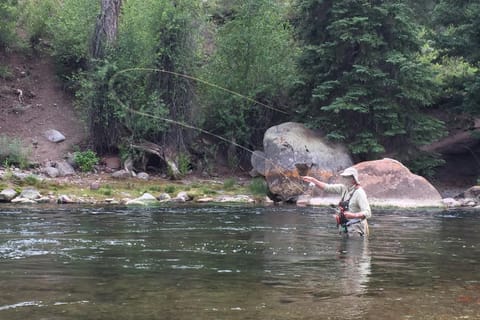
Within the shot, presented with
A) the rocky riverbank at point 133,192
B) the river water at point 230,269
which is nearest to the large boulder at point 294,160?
the rocky riverbank at point 133,192

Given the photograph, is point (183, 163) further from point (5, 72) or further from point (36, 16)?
point (36, 16)

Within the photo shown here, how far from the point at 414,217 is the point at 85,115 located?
40.7ft

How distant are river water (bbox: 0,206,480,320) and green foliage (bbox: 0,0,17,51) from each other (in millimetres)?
14152

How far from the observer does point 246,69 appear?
81.5 feet

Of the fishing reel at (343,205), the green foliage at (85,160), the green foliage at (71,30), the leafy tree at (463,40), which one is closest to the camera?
the fishing reel at (343,205)

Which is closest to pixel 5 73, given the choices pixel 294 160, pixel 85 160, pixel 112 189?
pixel 85 160

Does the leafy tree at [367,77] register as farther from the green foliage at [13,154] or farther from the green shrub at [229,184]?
the green foliage at [13,154]

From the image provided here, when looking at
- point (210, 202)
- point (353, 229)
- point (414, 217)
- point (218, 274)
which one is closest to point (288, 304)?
point (218, 274)

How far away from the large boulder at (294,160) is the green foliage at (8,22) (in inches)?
454

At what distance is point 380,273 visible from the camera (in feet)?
27.3

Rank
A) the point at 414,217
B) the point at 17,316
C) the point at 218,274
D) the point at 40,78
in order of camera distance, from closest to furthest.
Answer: the point at 17,316
the point at 218,274
the point at 414,217
the point at 40,78

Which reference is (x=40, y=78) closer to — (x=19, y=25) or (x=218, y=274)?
(x=19, y=25)

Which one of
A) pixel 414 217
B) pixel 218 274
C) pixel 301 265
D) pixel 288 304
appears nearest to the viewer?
pixel 288 304

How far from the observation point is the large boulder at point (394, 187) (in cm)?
1944
